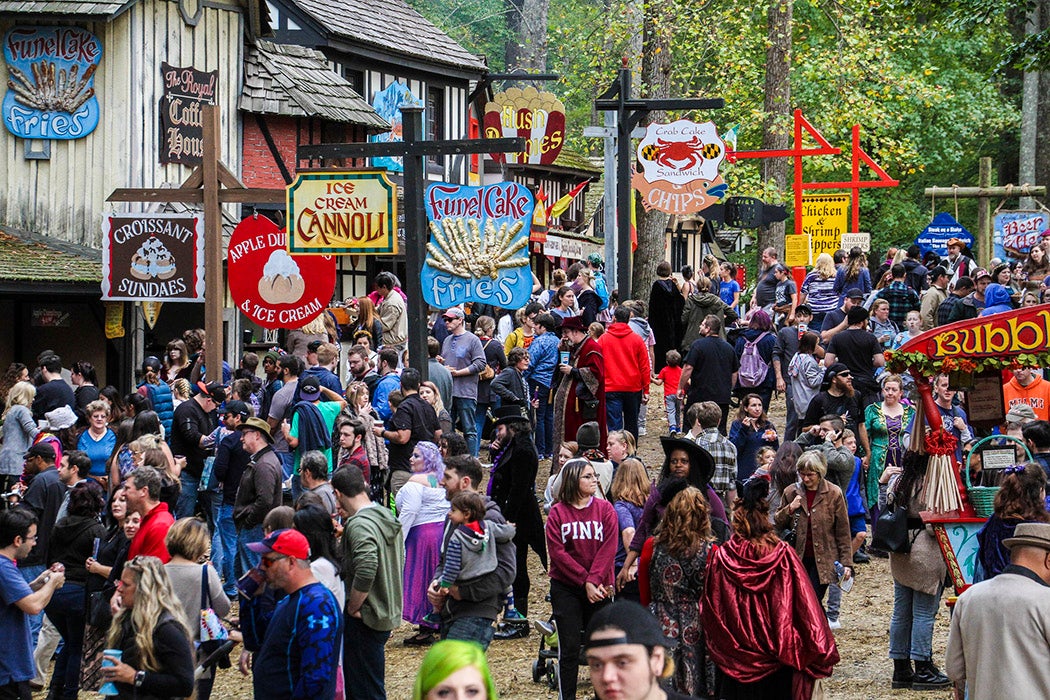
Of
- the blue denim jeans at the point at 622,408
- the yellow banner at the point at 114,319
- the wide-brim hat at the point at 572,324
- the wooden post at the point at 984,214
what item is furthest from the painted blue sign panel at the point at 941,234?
the yellow banner at the point at 114,319

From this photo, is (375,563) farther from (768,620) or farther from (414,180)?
(414,180)

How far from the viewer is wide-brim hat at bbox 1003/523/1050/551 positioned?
23.5 ft

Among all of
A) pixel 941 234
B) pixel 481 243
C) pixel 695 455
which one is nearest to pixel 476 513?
pixel 695 455

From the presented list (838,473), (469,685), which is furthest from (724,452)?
(469,685)

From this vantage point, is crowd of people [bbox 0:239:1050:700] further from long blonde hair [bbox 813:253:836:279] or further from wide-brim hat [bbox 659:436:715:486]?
long blonde hair [bbox 813:253:836:279]

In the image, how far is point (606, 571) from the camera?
960cm

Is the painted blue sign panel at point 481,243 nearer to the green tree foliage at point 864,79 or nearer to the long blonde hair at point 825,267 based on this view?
the long blonde hair at point 825,267

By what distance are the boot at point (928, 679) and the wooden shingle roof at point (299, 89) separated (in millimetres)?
15412

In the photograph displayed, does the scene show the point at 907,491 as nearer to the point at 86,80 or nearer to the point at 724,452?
the point at 724,452

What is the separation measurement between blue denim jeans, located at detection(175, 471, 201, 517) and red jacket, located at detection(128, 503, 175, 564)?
4.54 meters

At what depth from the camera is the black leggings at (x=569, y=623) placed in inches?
380

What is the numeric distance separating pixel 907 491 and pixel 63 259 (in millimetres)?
13787

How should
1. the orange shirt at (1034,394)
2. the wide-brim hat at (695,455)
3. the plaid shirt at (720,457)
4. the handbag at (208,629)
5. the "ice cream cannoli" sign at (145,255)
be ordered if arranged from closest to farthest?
the handbag at (208,629) < the wide-brim hat at (695,455) < the plaid shirt at (720,457) < the orange shirt at (1034,394) < the "ice cream cannoli" sign at (145,255)

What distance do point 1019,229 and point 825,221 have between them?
4078mm
